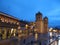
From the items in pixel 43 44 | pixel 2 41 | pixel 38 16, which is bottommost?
pixel 43 44

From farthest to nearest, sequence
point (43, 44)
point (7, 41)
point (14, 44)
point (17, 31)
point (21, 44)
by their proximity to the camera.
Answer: point (43, 44) → point (17, 31) → point (21, 44) → point (14, 44) → point (7, 41)

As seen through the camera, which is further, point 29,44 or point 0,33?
point 29,44

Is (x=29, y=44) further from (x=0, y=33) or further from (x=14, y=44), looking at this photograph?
(x=0, y=33)

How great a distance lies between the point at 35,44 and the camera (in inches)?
1449

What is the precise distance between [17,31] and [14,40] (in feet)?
14.3

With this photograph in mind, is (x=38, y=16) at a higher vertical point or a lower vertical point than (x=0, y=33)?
higher

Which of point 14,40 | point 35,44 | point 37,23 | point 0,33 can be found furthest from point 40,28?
point 0,33

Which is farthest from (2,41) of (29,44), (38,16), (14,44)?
(38,16)

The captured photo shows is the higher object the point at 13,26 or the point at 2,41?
the point at 13,26

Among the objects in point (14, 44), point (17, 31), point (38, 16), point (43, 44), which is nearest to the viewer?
point (14, 44)

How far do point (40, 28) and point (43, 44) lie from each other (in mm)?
19685

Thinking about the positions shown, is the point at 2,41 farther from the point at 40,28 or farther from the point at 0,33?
the point at 40,28

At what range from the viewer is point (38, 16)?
59.5 metres

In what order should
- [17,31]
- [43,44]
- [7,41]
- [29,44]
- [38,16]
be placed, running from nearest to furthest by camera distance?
[7,41] < [17,31] < [29,44] < [43,44] < [38,16]
